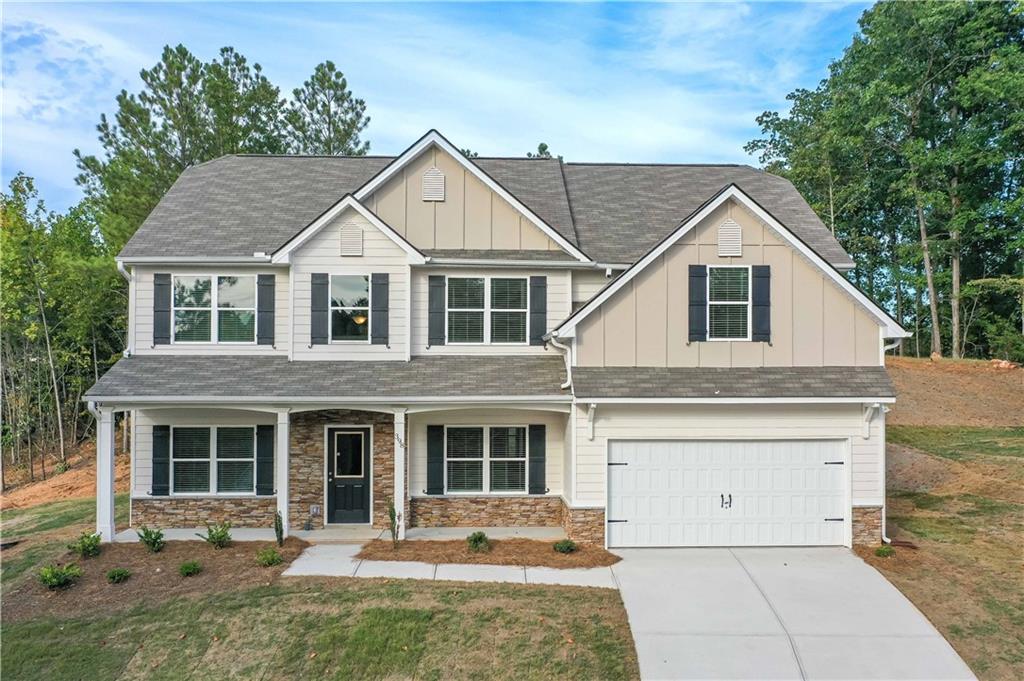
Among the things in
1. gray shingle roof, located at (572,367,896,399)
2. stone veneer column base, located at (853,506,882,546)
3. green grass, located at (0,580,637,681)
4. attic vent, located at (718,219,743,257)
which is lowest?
green grass, located at (0,580,637,681)

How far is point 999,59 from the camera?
26.7 meters

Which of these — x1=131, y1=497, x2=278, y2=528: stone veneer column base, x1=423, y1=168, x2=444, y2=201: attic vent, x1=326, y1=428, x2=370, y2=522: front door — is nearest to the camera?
x1=131, y1=497, x2=278, y2=528: stone veneer column base

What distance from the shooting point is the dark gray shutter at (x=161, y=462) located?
42.3ft

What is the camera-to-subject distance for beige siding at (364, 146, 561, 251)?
13.7 metres

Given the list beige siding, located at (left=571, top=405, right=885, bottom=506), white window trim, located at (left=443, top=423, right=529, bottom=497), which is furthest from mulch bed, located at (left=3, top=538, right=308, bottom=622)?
beige siding, located at (left=571, top=405, right=885, bottom=506)

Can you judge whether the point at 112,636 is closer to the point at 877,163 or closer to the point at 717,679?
the point at 717,679

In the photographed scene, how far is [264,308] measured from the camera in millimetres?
13219

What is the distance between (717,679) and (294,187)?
1418 centimetres

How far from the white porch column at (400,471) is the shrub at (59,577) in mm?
5201

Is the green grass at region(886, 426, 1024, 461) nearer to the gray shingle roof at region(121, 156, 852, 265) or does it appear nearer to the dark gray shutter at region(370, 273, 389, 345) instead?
the gray shingle roof at region(121, 156, 852, 265)

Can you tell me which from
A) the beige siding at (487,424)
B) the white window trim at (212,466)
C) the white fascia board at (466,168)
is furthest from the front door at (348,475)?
the white fascia board at (466,168)

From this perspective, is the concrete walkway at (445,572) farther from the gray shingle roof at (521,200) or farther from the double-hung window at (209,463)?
the gray shingle roof at (521,200)

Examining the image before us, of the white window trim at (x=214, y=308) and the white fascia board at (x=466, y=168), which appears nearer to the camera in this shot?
the white window trim at (x=214, y=308)

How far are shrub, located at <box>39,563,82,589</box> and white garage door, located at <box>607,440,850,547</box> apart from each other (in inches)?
352
